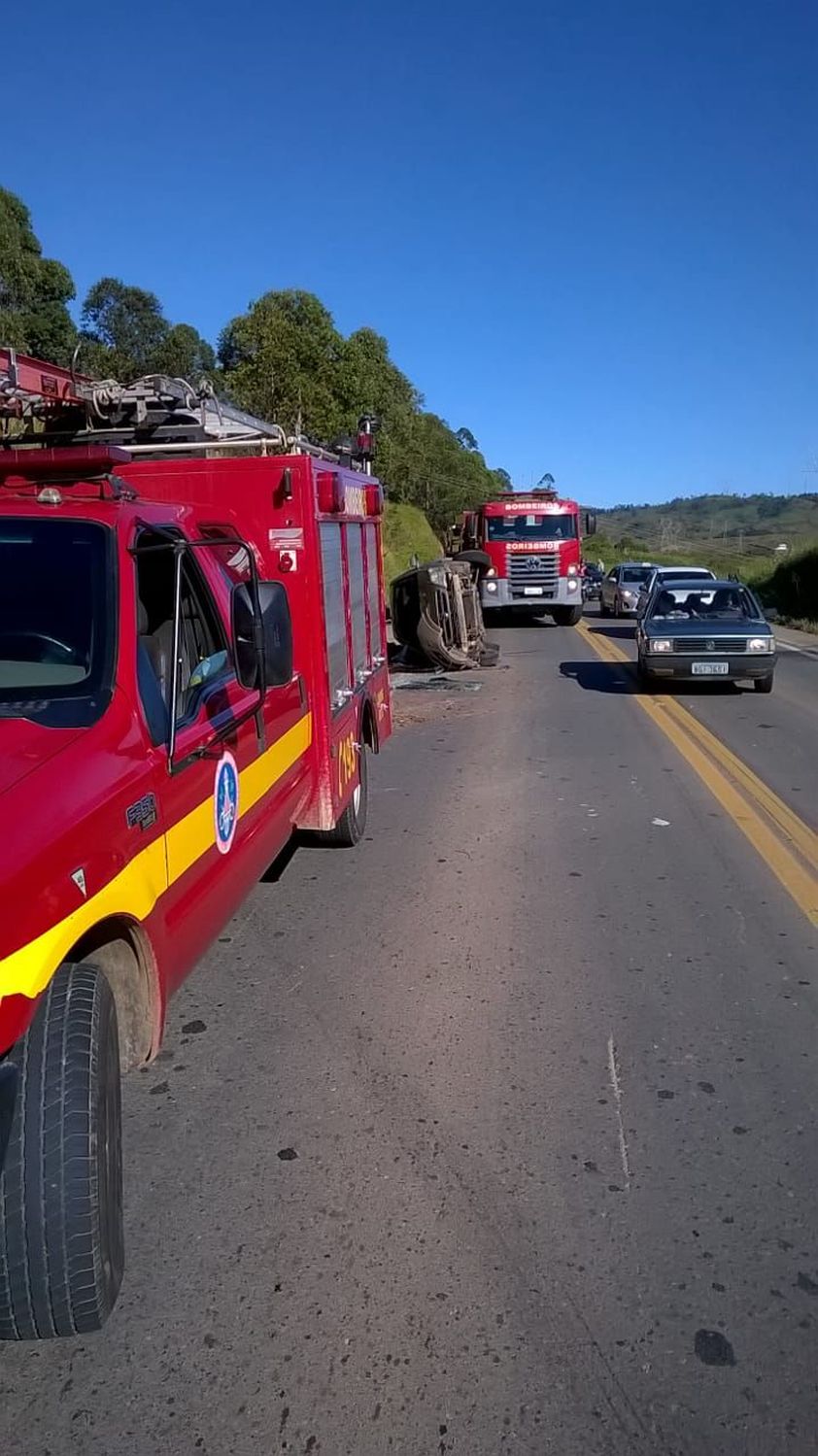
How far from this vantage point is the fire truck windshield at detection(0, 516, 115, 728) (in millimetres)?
3248

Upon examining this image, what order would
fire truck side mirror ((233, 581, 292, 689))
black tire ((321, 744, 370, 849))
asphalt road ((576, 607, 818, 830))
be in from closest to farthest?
fire truck side mirror ((233, 581, 292, 689))
black tire ((321, 744, 370, 849))
asphalt road ((576, 607, 818, 830))

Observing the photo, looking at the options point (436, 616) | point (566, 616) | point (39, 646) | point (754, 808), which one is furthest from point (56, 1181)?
point (566, 616)

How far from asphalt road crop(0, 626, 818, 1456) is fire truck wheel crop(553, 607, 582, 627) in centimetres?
2136

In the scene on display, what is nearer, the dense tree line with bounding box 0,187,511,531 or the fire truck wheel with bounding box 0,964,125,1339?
the fire truck wheel with bounding box 0,964,125,1339

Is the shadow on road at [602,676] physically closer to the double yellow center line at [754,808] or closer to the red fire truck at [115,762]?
the double yellow center line at [754,808]

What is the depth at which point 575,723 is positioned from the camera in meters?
12.6

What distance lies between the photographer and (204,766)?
365 centimetres

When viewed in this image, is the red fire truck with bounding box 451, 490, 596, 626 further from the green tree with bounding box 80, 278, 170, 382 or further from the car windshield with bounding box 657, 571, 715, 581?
the green tree with bounding box 80, 278, 170, 382

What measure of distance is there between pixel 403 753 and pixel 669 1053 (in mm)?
7013

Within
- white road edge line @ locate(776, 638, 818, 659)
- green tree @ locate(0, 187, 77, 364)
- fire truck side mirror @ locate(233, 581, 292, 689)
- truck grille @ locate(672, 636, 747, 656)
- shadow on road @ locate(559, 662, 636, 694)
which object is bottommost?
white road edge line @ locate(776, 638, 818, 659)

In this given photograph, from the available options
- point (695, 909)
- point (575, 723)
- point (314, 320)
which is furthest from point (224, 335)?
point (695, 909)

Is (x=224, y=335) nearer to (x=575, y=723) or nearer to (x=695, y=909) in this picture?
(x=575, y=723)

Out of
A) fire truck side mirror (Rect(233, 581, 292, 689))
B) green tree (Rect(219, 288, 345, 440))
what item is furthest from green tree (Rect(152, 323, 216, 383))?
fire truck side mirror (Rect(233, 581, 292, 689))

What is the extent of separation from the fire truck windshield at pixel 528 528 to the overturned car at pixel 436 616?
Result: 7.19 m
